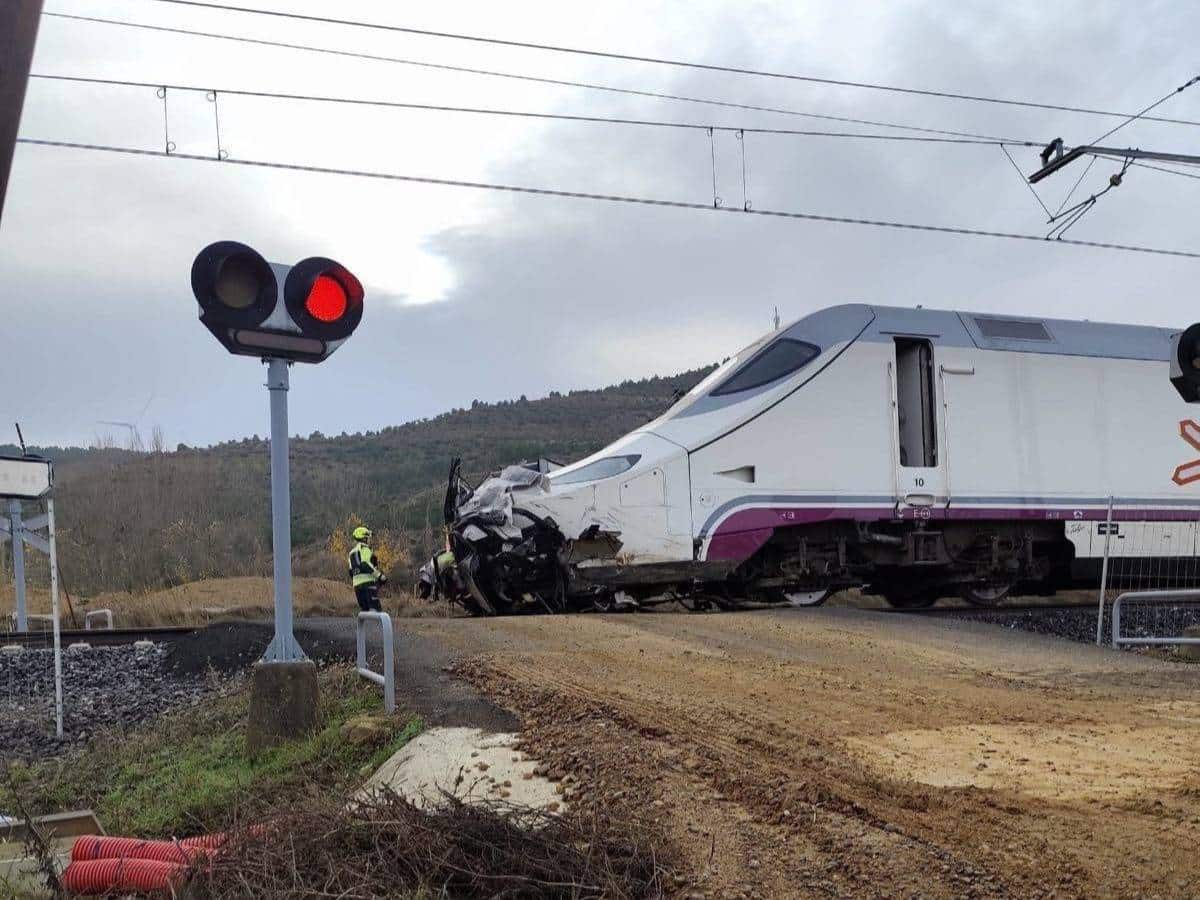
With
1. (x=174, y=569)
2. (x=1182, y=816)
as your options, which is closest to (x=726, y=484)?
(x=1182, y=816)

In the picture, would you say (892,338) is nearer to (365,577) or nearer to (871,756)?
(365,577)

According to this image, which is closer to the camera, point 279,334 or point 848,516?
point 279,334

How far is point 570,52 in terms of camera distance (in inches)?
524

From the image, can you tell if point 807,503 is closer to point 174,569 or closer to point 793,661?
point 793,661

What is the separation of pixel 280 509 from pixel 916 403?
31.4 ft

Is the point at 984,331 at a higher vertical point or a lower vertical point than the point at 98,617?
higher

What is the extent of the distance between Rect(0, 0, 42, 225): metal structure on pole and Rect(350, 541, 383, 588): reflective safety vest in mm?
13993

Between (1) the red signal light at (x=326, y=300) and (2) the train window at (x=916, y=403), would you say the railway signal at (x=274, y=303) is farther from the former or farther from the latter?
(2) the train window at (x=916, y=403)

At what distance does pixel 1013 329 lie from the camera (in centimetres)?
1416

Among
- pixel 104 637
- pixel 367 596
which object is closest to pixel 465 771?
pixel 104 637

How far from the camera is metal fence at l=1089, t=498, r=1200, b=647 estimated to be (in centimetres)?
1416

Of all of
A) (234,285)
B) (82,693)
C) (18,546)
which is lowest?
(82,693)

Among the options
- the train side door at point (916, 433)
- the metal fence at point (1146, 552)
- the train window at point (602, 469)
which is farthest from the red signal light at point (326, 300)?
the metal fence at point (1146, 552)

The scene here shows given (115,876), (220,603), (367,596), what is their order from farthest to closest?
(220,603) → (367,596) → (115,876)
